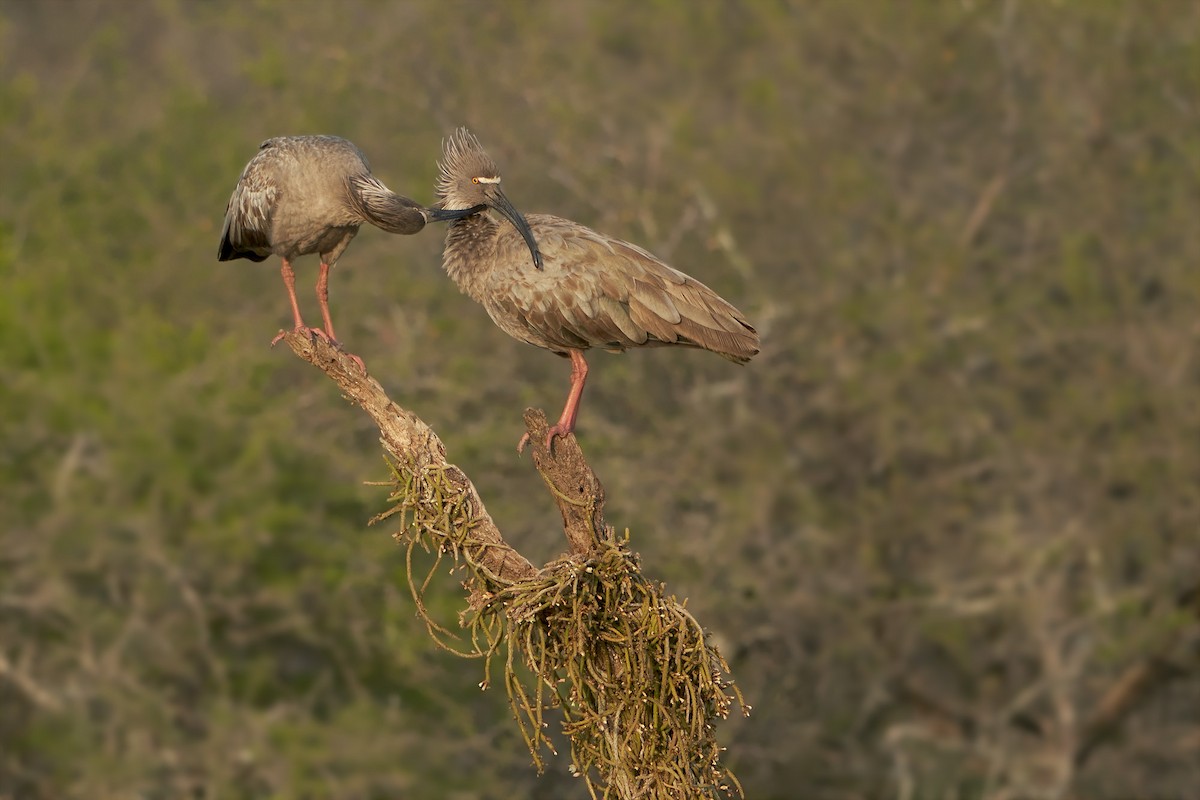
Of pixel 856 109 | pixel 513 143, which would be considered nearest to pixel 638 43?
pixel 856 109

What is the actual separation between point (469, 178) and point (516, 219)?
45cm

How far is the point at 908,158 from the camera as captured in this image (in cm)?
2288

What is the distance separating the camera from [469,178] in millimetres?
8000

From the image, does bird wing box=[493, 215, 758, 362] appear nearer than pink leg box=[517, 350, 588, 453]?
No

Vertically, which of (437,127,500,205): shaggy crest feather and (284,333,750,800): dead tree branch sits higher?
(437,127,500,205): shaggy crest feather

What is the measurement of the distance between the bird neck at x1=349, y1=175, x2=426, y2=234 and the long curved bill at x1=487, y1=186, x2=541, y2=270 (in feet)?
1.11

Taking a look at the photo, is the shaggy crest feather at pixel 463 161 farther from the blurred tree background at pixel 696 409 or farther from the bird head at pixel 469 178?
the blurred tree background at pixel 696 409

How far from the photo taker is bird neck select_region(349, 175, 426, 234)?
803 cm

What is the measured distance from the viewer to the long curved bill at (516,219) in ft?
25.1

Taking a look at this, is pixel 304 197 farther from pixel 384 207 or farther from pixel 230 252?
pixel 230 252

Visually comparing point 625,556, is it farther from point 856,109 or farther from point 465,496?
point 856,109

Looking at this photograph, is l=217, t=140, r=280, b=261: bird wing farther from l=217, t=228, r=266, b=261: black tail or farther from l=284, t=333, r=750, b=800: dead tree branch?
l=284, t=333, r=750, b=800: dead tree branch

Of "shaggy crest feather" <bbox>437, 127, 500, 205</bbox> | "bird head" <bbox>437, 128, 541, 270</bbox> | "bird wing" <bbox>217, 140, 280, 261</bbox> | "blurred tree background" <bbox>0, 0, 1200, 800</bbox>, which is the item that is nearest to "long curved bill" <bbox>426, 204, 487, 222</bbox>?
"bird head" <bbox>437, 128, 541, 270</bbox>

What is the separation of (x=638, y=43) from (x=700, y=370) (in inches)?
256
